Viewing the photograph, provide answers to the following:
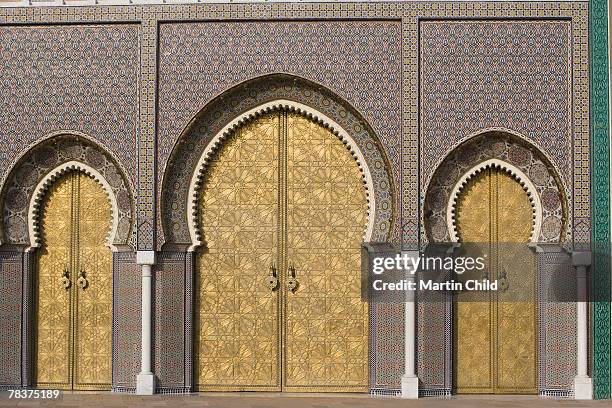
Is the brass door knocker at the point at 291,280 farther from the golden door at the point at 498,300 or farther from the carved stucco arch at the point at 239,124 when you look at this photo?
the golden door at the point at 498,300

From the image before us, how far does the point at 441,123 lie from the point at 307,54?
131 centimetres

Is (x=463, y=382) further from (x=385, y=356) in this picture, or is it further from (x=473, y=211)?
(x=473, y=211)

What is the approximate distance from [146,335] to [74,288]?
0.84 metres

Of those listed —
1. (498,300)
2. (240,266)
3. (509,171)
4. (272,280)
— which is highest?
(509,171)

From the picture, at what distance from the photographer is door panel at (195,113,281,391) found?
345 inches

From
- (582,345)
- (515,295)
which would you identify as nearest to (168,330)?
(515,295)

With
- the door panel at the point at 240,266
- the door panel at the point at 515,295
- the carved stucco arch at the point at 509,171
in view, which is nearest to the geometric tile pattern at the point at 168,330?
the door panel at the point at 240,266

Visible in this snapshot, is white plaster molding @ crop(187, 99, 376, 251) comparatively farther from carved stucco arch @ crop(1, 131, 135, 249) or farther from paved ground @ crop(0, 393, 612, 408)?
paved ground @ crop(0, 393, 612, 408)

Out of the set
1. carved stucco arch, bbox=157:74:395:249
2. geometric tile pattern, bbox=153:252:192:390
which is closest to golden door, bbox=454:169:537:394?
carved stucco arch, bbox=157:74:395:249

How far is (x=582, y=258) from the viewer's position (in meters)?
8.47

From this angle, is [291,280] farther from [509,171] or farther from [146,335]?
[509,171]

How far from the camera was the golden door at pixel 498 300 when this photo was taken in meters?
8.69

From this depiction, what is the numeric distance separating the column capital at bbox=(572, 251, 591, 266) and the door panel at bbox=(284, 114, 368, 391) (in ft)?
6.01

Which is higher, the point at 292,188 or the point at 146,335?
the point at 292,188
